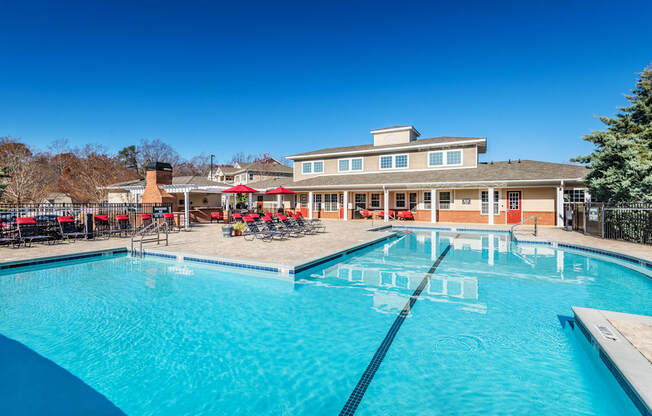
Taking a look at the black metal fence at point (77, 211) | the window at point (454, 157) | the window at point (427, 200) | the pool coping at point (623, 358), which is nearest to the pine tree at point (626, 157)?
the window at point (454, 157)

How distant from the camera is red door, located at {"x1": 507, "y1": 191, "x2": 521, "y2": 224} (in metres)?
20.3

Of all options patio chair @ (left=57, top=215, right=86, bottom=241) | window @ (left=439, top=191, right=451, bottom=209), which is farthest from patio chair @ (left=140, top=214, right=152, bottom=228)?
window @ (left=439, top=191, right=451, bottom=209)

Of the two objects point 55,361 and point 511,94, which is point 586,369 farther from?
point 511,94

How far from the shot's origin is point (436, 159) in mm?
23656

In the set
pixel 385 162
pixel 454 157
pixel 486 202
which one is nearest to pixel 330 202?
pixel 385 162

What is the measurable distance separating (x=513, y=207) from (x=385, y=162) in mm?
9832

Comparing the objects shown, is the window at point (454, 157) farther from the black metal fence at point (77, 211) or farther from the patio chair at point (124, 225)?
the patio chair at point (124, 225)

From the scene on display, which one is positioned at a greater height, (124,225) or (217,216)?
(217,216)

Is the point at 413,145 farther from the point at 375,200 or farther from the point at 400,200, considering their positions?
the point at 375,200

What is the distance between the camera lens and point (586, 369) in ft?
12.7

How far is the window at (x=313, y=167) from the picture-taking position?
2845 cm

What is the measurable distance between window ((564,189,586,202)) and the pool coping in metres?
19.3

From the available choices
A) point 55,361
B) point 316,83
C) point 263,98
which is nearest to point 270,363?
point 55,361

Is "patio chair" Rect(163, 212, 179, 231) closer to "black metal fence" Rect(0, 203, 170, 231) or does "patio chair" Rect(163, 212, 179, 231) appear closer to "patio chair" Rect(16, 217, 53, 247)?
"black metal fence" Rect(0, 203, 170, 231)
